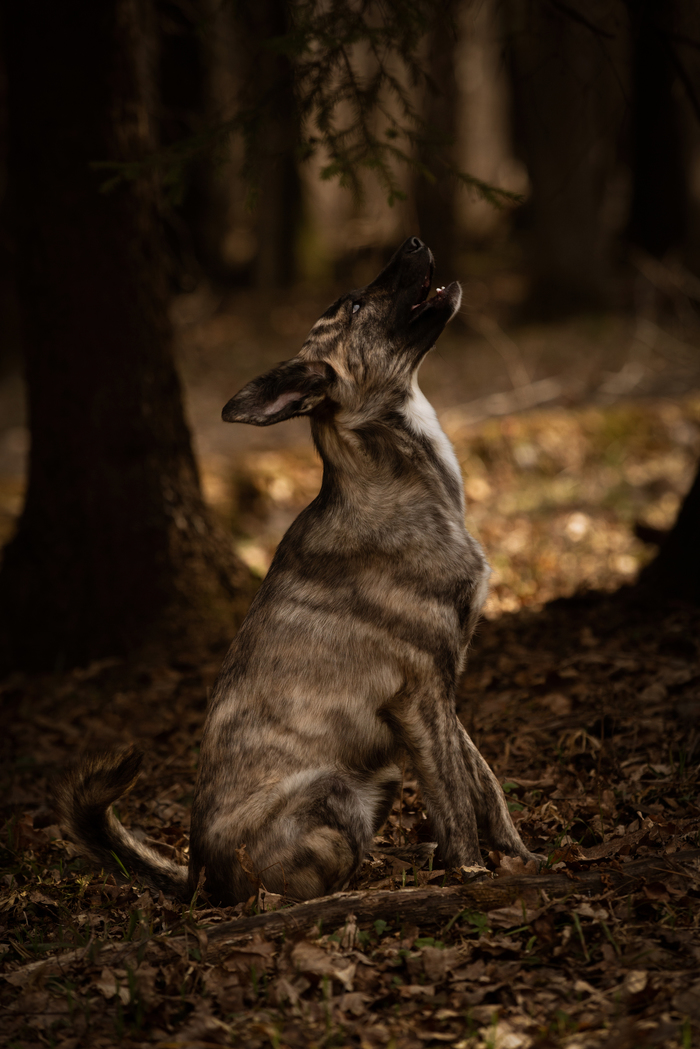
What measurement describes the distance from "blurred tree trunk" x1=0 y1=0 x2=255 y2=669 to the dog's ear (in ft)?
8.24

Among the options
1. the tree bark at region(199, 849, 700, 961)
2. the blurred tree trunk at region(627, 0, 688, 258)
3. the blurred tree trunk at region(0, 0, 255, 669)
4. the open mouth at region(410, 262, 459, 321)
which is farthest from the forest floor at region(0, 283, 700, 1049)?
the blurred tree trunk at region(627, 0, 688, 258)

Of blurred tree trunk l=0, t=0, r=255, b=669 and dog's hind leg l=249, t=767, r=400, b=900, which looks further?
blurred tree trunk l=0, t=0, r=255, b=669

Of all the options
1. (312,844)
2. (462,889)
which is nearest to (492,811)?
(462,889)

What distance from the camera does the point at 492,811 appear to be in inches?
147

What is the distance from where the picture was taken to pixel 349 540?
386 centimetres

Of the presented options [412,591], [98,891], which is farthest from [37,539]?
[412,591]

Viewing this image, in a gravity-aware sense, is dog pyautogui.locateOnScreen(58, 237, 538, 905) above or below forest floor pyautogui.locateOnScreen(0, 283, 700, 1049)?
above

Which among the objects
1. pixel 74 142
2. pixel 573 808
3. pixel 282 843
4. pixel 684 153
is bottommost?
pixel 573 808

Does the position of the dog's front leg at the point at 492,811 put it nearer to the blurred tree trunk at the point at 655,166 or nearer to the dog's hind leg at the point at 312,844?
the dog's hind leg at the point at 312,844

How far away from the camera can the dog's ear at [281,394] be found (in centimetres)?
351

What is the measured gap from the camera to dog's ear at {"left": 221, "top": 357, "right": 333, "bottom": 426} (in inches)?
138

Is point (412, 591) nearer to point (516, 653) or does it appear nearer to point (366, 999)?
point (366, 999)

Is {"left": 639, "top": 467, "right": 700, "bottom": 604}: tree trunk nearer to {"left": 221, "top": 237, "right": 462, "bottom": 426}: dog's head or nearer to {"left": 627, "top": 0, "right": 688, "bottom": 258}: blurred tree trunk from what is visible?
{"left": 221, "top": 237, "right": 462, "bottom": 426}: dog's head

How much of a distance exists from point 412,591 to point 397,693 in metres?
0.43
